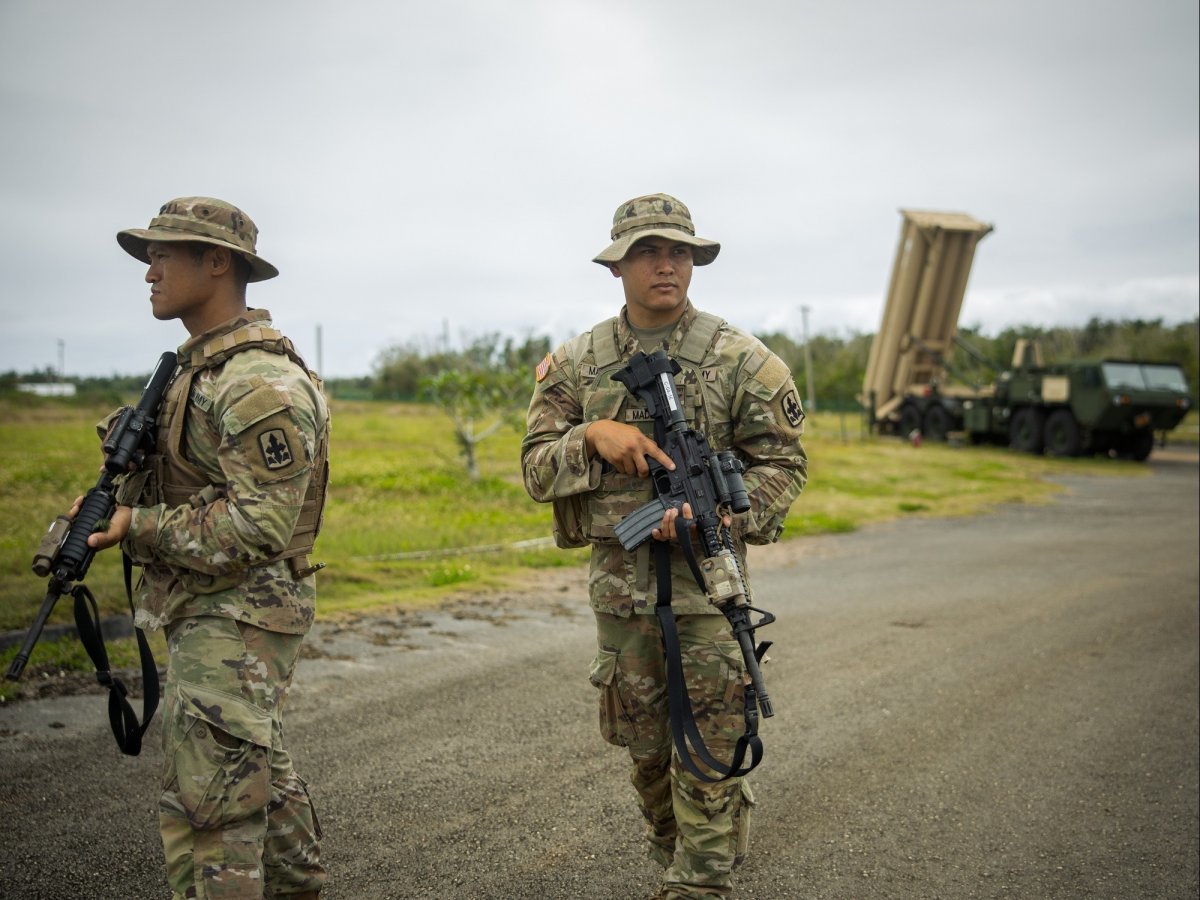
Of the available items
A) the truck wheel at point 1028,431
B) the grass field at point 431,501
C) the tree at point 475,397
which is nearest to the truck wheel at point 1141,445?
the grass field at point 431,501

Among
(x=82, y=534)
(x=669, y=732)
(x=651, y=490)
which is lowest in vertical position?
(x=669, y=732)

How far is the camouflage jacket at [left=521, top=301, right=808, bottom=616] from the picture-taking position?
2873 millimetres

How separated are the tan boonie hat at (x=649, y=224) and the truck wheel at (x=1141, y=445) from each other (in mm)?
20986

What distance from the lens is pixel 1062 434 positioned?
854 inches

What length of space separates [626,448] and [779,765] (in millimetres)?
2052

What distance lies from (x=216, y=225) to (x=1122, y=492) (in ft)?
52.1

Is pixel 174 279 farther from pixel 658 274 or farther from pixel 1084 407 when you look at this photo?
pixel 1084 407

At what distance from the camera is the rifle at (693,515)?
2662 mm

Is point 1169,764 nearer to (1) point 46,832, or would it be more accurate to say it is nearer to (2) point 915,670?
(2) point 915,670

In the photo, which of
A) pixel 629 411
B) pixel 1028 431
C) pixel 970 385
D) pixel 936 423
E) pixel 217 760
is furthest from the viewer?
pixel 936 423

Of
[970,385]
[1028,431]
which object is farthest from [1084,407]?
[970,385]

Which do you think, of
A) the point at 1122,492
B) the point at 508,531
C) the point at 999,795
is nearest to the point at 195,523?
the point at 999,795

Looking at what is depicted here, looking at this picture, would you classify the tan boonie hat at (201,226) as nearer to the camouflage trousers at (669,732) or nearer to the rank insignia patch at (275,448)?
the rank insignia patch at (275,448)

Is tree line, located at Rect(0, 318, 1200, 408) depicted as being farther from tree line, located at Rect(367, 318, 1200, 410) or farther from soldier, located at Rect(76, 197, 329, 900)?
A: soldier, located at Rect(76, 197, 329, 900)
